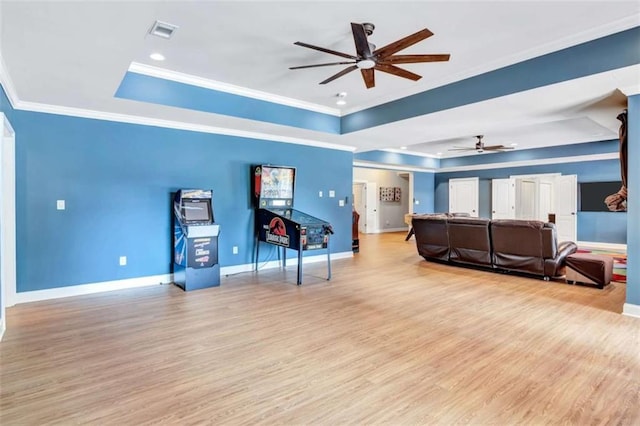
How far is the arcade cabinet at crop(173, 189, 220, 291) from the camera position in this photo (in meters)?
4.89

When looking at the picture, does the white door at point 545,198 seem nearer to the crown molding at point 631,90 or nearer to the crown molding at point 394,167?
the crown molding at point 394,167

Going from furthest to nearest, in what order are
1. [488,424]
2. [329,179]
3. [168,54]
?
[329,179] → [168,54] → [488,424]

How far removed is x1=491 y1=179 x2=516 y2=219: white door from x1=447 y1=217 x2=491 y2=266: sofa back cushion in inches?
236

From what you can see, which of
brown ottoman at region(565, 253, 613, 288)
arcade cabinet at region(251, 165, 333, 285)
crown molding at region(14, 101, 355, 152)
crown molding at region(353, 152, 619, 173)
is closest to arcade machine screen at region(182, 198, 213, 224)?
arcade cabinet at region(251, 165, 333, 285)

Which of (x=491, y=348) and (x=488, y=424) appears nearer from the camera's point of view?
(x=488, y=424)

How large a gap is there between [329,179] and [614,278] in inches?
208

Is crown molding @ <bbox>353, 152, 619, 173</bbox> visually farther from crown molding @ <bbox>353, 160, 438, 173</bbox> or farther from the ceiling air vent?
the ceiling air vent

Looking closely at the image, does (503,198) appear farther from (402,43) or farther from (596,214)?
(402,43)

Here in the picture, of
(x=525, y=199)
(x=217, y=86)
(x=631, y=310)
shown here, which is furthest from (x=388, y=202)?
(x=631, y=310)

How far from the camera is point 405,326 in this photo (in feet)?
11.7

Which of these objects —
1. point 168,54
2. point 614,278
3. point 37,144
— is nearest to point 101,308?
point 37,144

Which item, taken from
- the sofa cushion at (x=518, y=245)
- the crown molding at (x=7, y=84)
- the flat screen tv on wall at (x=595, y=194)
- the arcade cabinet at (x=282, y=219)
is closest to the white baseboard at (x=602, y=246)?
the flat screen tv on wall at (x=595, y=194)

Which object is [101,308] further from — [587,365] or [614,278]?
[614,278]

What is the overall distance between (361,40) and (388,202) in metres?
11.3
